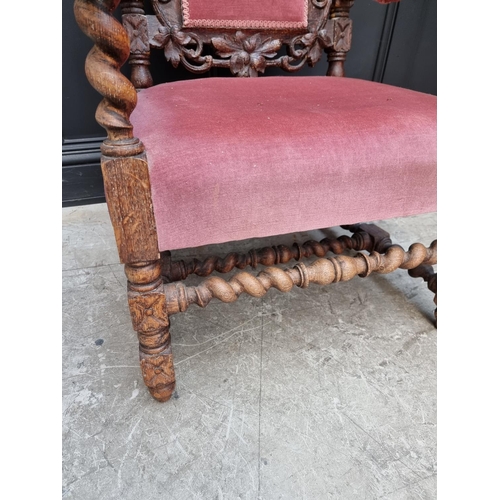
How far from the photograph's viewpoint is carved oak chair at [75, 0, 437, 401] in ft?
1.62

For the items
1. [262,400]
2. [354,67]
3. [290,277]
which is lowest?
[262,400]

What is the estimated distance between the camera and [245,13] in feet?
3.16

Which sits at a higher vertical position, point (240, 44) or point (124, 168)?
point (240, 44)

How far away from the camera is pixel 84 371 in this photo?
0.80 metres

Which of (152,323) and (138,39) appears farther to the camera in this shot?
(138,39)

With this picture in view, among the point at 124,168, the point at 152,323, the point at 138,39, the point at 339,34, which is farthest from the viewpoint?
the point at 339,34

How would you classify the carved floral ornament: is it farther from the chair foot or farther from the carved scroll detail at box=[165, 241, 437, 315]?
the chair foot

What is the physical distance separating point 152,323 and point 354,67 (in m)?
1.55

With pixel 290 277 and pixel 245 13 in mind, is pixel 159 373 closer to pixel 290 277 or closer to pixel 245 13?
pixel 290 277

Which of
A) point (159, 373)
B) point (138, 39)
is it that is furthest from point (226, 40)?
point (159, 373)

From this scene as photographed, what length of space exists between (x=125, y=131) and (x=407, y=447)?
2.34ft

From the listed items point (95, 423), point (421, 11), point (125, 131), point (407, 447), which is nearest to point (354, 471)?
point (407, 447)

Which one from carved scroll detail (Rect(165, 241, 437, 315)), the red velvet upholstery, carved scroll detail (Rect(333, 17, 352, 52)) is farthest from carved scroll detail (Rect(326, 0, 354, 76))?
carved scroll detail (Rect(165, 241, 437, 315))

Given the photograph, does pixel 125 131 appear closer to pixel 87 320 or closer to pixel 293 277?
pixel 293 277
